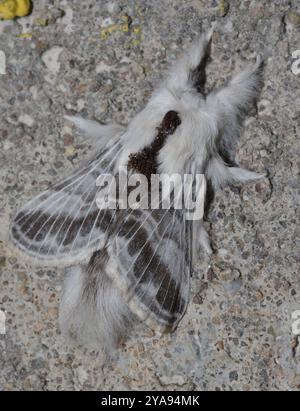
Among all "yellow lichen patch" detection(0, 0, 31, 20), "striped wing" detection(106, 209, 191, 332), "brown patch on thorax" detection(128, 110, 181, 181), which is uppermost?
"yellow lichen patch" detection(0, 0, 31, 20)

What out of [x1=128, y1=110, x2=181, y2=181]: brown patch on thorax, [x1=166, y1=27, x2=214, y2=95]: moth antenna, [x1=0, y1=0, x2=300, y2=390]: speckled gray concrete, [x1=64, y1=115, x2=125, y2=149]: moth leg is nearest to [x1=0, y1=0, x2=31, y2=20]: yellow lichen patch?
[x1=0, y1=0, x2=300, y2=390]: speckled gray concrete

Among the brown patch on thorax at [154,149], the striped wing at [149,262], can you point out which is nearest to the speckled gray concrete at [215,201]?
the striped wing at [149,262]

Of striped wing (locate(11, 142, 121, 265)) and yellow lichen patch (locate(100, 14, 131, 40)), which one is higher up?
yellow lichen patch (locate(100, 14, 131, 40))

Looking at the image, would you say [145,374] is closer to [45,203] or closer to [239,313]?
[239,313]

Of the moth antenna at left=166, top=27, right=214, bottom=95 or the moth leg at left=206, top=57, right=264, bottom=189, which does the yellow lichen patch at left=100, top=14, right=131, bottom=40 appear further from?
the moth leg at left=206, top=57, right=264, bottom=189

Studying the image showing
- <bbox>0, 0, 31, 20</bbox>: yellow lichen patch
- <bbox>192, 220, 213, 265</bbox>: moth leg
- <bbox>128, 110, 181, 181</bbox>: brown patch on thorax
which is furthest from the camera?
<bbox>0, 0, 31, 20</bbox>: yellow lichen patch

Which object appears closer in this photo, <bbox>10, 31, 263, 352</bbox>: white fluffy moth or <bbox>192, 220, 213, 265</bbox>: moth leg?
<bbox>10, 31, 263, 352</bbox>: white fluffy moth

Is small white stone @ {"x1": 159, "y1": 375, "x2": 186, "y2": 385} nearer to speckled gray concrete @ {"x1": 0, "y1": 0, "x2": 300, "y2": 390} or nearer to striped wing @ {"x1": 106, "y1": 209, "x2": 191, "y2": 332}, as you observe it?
speckled gray concrete @ {"x1": 0, "y1": 0, "x2": 300, "y2": 390}

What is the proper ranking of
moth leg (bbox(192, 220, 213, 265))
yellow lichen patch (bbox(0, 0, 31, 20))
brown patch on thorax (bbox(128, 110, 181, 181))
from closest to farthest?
brown patch on thorax (bbox(128, 110, 181, 181))
moth leg (bbox(192, 220, 213, 265))
yellow lichen patch (bbox(0, 0, 31, 20))
